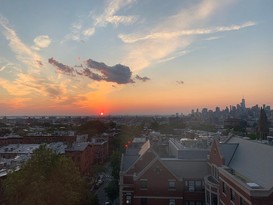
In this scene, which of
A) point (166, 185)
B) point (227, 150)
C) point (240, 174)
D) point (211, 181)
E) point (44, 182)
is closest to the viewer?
point (240, 174)

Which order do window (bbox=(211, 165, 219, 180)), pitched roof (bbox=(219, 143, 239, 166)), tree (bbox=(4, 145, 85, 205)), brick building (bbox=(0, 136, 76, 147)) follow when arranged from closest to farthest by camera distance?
1. tree (bbox=(4, 145, 85, 205))
2. pitched roof (bbox=(219, 143, 239, 166))
3. window (bbox=(211, 165, 219, 180))
4. brick building (bbox=(0, 136, 76, 147))

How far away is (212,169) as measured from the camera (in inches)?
1554

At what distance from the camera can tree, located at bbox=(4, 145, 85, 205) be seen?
34531mm

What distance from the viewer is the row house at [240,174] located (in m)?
25.1

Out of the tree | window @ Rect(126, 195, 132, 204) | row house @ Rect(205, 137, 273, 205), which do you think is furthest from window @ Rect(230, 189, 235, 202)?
the tree

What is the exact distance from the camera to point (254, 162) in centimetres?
3014

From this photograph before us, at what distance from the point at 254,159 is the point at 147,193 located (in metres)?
15.7

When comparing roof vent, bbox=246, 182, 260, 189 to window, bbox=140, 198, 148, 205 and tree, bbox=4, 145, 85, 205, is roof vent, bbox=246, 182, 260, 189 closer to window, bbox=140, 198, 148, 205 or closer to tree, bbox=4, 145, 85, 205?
window, bbox=140, 198, 148, 205

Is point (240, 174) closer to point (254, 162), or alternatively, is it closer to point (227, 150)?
point (254, 162)

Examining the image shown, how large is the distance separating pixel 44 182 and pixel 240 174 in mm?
21608

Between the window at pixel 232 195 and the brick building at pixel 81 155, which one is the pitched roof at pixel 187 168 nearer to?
the window at pixel 232 195

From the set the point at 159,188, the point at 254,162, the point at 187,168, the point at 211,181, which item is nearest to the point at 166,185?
the point at 159,188

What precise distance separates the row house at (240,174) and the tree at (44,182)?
16.9 meters

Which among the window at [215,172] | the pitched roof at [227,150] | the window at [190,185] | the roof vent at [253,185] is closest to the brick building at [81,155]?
the window at [190,185]
